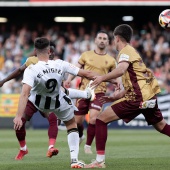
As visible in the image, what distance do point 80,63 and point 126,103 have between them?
13.5ft

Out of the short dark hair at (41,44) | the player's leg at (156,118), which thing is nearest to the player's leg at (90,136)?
the player's leg at (156,118)

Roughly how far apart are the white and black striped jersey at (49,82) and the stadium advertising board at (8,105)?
12599 millimetres

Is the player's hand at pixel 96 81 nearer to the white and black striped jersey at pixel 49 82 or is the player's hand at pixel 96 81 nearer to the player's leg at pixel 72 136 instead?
the white and black striped jersey at pixel 49 82

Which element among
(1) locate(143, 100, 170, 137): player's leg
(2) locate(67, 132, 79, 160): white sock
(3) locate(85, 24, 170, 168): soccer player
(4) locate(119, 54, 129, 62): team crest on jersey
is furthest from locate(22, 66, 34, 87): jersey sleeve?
(1) locate(143, 100, 170, 137): player's leg

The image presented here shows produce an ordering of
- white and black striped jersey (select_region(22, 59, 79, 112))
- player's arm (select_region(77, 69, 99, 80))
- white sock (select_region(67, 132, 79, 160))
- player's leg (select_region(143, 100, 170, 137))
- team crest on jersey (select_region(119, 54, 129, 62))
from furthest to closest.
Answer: player's leg (select_region(143, 100, 170, 137))
white sock (select_region(67, 132, 79, 160))
team crest on jersey (select_region(119, 54, 129, 62))
player's arm (select_region(77, 69, 99, 80))
white and black striped jersey (select_region(22, 59, 79, 112))

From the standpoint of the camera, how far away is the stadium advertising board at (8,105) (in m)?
22.5

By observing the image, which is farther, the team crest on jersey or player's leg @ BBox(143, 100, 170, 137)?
player's leg @ BBox(143, 100, 170, 137)

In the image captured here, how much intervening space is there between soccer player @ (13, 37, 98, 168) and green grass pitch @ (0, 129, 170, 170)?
0.72 metres

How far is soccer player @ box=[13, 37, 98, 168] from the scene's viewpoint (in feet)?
30.5

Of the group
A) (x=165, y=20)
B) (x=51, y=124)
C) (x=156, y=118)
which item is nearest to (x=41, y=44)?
(x=156, y=118)

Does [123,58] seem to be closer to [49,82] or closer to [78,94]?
[49,82]

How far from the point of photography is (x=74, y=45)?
1069 inches

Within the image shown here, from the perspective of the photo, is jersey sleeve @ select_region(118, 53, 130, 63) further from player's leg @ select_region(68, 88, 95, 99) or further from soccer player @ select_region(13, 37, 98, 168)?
player's leg @ select_region(68, 88, 95, 99)

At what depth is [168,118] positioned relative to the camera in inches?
870
